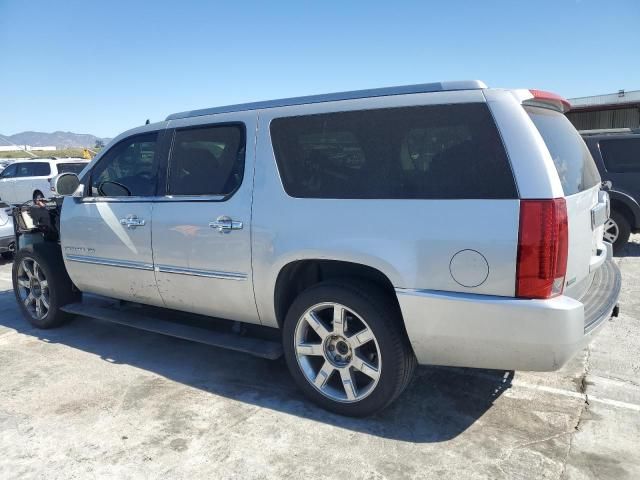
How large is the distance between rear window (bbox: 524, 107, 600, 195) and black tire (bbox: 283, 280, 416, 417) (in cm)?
117

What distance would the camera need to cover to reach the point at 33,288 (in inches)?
204

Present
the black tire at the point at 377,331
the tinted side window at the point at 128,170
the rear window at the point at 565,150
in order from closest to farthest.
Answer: the rear window at the point at 565,150
the black tire at the point at 377,331
the tinted side window at the point at 128,170

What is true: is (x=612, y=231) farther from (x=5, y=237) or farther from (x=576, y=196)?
(x=5, y=237)

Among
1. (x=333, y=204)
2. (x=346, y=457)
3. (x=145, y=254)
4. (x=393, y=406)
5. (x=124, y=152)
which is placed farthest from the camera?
(x=124, y=152)

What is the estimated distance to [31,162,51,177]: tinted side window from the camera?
16.2 metres

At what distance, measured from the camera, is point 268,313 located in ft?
11.6

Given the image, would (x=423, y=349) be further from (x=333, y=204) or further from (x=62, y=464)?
(x=62, y=464)

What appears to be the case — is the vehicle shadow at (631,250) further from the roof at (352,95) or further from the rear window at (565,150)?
the roof at (352,95)

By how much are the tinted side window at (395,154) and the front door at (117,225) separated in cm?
135

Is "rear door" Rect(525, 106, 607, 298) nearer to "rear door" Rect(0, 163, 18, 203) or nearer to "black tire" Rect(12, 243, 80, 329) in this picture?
"black tire" Rect(12, 243, 80, 329)

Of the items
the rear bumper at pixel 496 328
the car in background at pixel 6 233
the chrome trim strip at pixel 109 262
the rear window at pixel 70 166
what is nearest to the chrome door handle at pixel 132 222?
the chrome trim strip at pixel 109 262

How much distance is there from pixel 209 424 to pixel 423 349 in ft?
4.61

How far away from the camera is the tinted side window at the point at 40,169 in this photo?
53.2 feet

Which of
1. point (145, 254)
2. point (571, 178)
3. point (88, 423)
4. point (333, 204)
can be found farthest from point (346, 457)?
point (145, 254)
